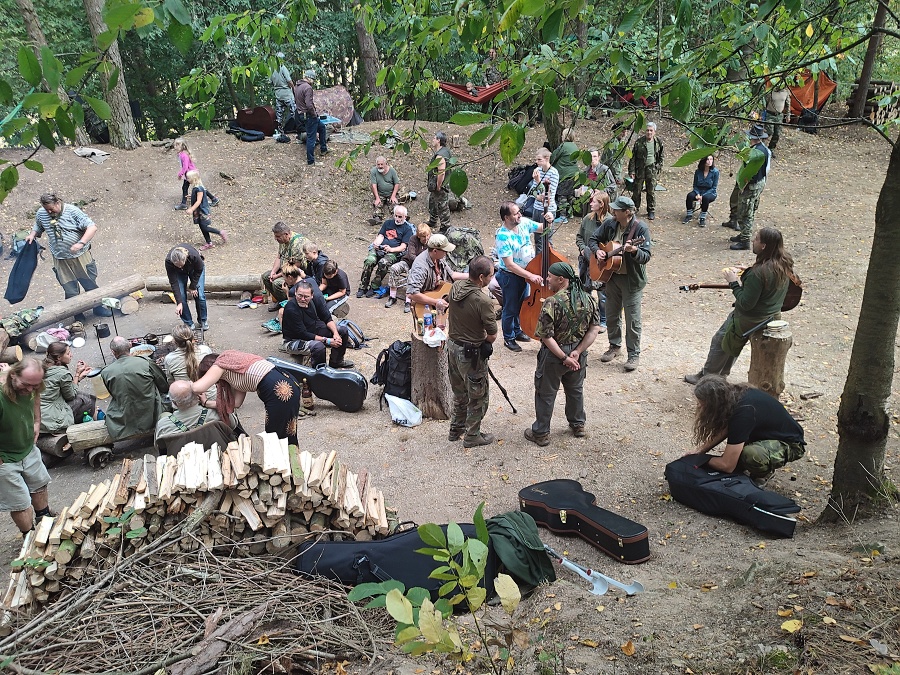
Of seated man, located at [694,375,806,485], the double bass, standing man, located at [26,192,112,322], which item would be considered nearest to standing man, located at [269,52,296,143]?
standing man, located at [26,192,112,322]

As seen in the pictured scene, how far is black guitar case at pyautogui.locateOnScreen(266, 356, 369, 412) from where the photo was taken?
298 inches

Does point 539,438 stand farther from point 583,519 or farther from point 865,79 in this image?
point 865,79

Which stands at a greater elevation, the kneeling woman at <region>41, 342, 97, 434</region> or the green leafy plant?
the green leafy plant

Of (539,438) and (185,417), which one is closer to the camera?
(185,417)

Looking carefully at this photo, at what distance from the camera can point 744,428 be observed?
4.97 metres

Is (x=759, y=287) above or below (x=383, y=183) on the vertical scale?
below

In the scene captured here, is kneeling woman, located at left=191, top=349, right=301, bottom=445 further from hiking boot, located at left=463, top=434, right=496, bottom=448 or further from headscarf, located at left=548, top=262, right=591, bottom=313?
headscarf, located at left=548, top=262, right=591, bottom=313

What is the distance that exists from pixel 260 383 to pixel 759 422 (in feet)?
13.9

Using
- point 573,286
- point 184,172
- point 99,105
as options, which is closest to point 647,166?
point 573,286

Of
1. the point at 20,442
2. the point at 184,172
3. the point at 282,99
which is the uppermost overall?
the point at 282,99

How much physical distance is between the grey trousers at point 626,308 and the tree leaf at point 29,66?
6.38 meters

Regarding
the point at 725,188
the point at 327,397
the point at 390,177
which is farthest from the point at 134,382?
the point at 725,188

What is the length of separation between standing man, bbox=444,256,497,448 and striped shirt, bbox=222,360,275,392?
5.69 ft

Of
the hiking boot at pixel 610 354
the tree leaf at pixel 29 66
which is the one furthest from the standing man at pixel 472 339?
the tree leaf at pixel 29 66
